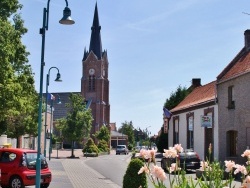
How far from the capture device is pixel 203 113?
3653cm

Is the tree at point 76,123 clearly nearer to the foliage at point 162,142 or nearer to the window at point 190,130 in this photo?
the foliage at point 162,142

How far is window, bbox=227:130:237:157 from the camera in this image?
3034 cm

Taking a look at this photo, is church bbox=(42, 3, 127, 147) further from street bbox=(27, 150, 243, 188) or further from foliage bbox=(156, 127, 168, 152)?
street bbox=(27, 150, 243, 188)

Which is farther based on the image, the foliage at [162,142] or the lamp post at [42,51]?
the foliage at [162,142]

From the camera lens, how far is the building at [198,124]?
3356 centimetres

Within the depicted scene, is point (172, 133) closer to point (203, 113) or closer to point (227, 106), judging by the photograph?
point (203, 113)

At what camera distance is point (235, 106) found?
2938 cm

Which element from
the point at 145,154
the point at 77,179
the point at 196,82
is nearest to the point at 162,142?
the point at 196,82

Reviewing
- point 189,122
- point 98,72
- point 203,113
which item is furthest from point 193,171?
point 98,72

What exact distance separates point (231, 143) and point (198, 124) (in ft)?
24.5

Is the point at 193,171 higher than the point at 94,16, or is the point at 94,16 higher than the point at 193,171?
the point at 94,16

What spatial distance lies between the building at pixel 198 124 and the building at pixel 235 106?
129 centimetres

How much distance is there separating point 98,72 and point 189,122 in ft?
201

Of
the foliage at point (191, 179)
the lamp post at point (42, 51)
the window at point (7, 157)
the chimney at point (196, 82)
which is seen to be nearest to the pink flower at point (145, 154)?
the foliage at point (191, 179)
